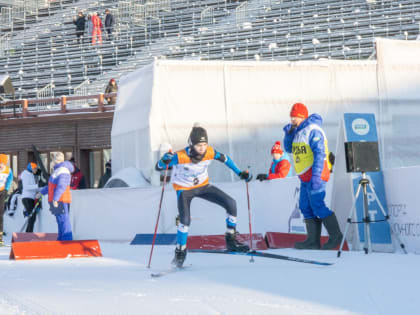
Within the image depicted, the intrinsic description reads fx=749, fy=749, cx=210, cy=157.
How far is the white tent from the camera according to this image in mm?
18000

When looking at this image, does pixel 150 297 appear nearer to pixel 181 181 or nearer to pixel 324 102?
pixel 181 181

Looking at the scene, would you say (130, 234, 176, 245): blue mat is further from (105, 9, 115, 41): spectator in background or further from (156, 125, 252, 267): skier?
(105, 9, 115, 41): spectator in background

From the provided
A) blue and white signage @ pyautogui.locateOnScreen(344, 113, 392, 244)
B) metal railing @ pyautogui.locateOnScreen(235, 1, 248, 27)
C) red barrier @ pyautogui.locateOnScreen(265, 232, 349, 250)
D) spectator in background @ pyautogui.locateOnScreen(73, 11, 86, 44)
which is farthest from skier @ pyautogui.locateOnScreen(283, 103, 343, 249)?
spectator in background @ pyautogui.locateOnScreen(73, 11, 86, 44)

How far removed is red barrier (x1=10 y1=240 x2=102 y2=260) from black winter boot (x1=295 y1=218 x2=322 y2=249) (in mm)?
2879

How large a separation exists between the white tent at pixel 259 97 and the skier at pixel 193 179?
9419mm

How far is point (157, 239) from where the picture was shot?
12.6 m

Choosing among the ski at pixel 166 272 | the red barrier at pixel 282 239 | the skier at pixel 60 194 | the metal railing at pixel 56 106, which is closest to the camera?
the ski at pixel 166 272

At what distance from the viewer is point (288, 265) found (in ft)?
25.8

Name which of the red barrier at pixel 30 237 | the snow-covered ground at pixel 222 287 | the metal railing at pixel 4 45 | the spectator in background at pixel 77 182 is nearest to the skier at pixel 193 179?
the snow-covered ground at pixel 222 287

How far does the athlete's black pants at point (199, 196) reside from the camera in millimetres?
8227

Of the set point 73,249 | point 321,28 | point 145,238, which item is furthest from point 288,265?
point 321,28

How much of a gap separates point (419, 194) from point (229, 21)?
869 inches

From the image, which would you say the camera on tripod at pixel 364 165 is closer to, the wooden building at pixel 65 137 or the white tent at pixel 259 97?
the white tent at pixel 259 97

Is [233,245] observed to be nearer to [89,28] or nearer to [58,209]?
[58,209]
